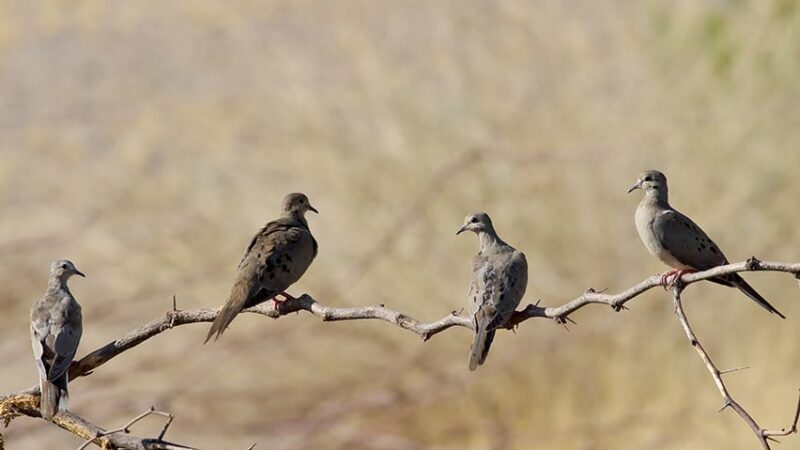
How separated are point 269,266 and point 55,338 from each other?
24.4 inches

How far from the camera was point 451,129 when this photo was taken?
27.9 ft

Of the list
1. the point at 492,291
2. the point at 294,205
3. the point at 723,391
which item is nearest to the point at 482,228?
the point at 492,291

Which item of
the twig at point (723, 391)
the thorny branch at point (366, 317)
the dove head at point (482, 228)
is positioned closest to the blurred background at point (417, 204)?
the dove head at point (482, 228)

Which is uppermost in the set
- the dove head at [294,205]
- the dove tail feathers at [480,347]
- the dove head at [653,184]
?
the dove head at [294,205]

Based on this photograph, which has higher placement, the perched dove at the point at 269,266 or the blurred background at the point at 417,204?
the blurred background at the point at 417,204

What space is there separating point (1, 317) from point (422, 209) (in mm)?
2629

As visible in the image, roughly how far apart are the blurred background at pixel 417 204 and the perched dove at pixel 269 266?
326cm

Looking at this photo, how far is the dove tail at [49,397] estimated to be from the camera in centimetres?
320

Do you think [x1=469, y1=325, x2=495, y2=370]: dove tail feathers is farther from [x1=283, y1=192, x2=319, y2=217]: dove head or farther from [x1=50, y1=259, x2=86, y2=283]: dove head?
[x1=283, y1=192, x2=319, y2=217]: dove head

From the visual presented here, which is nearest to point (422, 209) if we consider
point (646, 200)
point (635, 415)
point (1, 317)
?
point (635, 415)

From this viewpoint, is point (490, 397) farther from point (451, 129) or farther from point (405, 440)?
point (451, 129)

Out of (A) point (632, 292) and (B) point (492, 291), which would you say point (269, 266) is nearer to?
(B) point (492, 291)

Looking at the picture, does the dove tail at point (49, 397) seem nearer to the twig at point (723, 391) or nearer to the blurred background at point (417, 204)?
the twig at point (723, 391)

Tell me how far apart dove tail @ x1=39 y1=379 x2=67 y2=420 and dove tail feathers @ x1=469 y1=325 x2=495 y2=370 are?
0.98 meters
